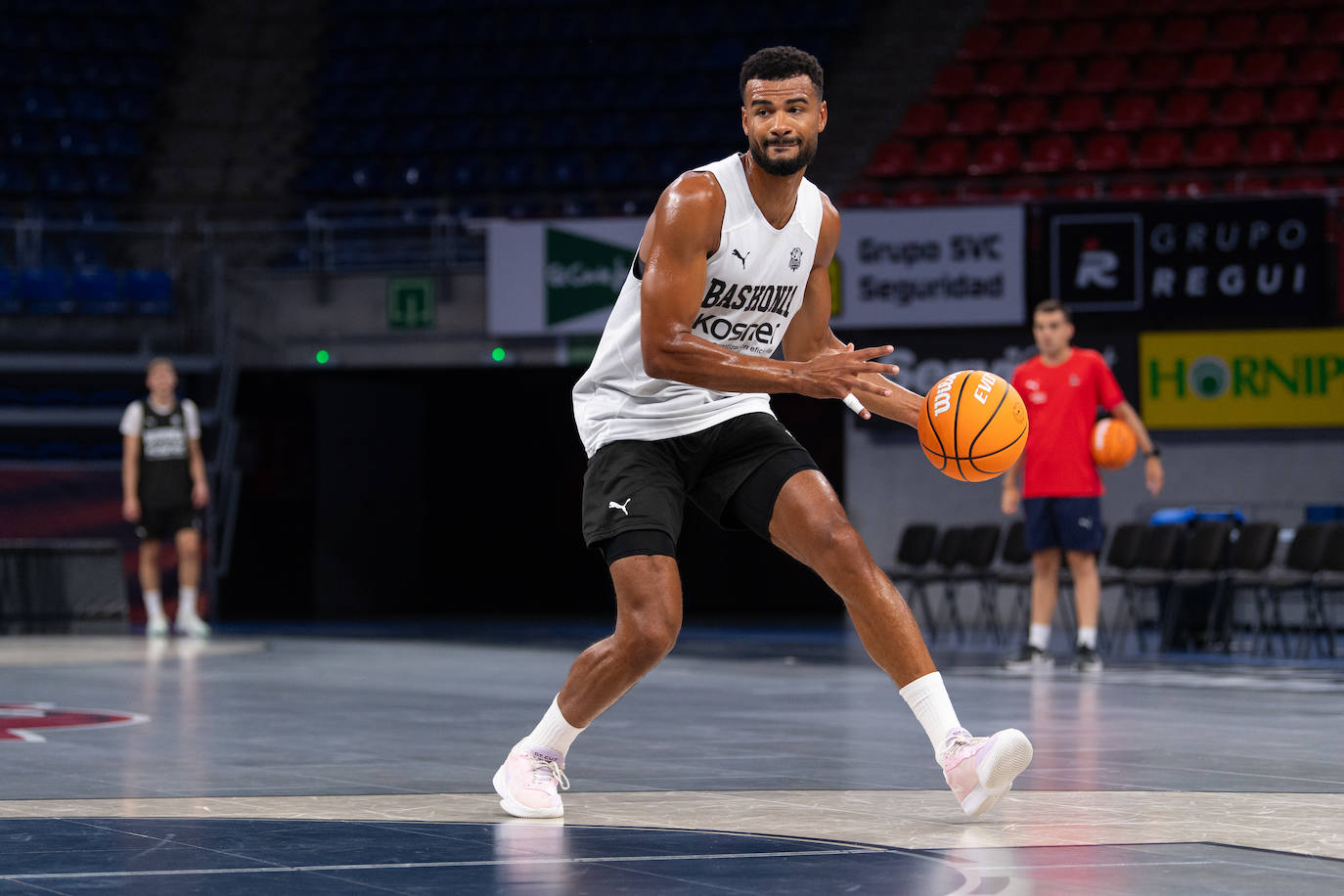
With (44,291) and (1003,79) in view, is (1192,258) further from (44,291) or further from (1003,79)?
(44,291)

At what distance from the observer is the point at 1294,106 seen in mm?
18047

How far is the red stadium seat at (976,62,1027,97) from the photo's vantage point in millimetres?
19062

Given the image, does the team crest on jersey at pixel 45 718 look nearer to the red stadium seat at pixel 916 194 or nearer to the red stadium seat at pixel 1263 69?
the red stadium seat at pixel 916 194

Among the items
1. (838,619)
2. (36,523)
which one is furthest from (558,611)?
(36,523)

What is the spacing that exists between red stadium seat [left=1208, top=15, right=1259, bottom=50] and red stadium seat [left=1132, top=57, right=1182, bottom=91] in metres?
0.47

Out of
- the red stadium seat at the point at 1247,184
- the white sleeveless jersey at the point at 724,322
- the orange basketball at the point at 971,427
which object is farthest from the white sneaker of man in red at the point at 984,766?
the red stadium seat at the point at 1247,184

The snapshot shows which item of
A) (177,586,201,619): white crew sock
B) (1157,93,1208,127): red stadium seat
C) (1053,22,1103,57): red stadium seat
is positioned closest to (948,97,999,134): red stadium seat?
(1053,22,1103,57): red stadium seat

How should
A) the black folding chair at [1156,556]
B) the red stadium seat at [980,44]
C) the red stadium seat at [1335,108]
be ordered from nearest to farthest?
the black folding chair at [1156,556] < the red stadium seat at [1335,108] < the red stadium seat at [980,44]

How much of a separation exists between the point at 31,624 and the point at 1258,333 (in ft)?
34.0

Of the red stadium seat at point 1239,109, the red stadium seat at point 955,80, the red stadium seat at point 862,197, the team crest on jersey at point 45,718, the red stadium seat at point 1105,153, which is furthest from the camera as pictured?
the red stadium seat at point 955,80

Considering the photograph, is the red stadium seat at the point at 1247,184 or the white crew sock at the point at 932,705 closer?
the white crew sock at the point at 932,705

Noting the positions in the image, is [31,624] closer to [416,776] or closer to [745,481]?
[416,776]

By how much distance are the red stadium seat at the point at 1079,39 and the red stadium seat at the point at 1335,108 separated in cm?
247

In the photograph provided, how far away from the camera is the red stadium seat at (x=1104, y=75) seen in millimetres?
18797
